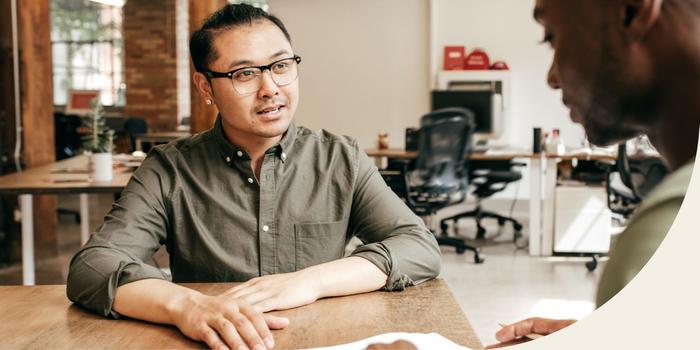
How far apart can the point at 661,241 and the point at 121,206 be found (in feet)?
3.50

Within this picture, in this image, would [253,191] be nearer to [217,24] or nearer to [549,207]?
[217,24]

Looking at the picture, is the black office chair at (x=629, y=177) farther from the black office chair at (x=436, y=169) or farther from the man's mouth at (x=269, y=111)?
the man's mouth at (x=269, y=111)

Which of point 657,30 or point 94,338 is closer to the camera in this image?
point 657,30

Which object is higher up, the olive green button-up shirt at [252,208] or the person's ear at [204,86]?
the person's ear at [204,86]

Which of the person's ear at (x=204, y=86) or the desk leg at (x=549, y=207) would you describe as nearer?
the person's ear at (x=204, y=86)

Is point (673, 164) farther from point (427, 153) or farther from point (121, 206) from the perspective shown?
point (427, 153)

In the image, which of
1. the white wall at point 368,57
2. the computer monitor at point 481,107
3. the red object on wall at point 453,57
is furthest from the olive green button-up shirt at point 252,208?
the white wall at point 368,57

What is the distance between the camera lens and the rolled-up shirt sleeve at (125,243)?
1013mm

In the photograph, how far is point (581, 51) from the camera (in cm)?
38

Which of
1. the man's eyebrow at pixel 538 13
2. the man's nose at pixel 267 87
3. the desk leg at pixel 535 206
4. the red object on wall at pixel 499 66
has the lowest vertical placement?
the desk leg at pixel 535 206

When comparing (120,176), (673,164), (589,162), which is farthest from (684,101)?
(589,162)

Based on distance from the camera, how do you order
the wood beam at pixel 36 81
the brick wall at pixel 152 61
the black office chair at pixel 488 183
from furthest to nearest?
the brick wall at pixel 152 61 → the black office chair at pixel 488 183 → the wood beam at pixel 36 81

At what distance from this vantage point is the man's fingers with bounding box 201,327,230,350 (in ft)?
2.70

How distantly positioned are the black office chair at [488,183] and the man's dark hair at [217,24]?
3.41 meters
